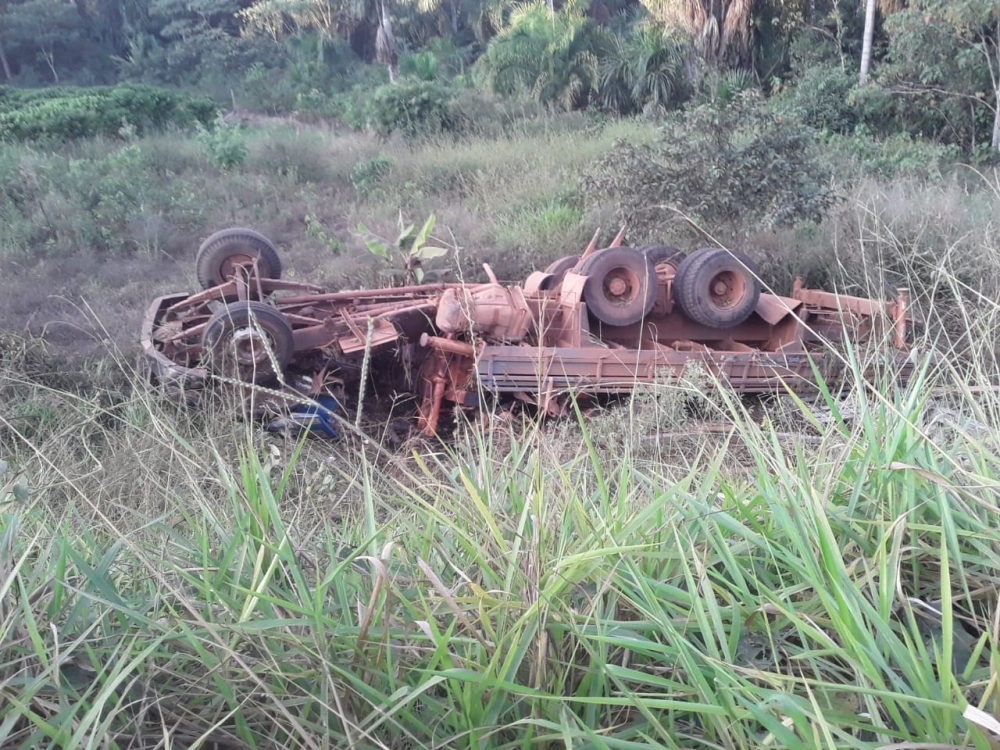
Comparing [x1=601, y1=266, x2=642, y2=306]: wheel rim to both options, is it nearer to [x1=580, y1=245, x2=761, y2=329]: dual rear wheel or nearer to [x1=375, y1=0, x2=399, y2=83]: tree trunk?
[x1=580, y1=245, x2=761, y2=329]: dual rear wheel

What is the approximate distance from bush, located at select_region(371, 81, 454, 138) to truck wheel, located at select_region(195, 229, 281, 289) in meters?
12.8

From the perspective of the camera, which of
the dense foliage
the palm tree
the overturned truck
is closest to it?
the overturned truck

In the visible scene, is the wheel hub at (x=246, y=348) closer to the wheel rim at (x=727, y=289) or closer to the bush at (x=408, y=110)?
the wheel rim at (x=727, y=289)

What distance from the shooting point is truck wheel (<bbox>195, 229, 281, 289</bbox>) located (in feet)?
24.2

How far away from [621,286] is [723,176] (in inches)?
145

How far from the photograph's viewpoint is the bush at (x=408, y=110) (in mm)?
19688

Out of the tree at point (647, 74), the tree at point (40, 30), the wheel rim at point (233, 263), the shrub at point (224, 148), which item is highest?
the tree at point (40, 30)

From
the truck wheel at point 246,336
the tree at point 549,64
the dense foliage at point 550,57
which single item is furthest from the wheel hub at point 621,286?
the tree at point 549,64

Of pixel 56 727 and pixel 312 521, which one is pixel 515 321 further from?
pixel 56 727

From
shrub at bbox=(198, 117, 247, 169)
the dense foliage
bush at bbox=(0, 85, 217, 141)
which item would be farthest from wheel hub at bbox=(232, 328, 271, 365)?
bush at bbox=(0, 85, 217, 141)

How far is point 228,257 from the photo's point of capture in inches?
292

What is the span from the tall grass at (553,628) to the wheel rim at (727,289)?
451cm

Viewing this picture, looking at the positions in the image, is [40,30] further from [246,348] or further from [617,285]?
[617,285]

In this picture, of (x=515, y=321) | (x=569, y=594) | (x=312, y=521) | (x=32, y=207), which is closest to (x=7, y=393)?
(x=515, y=321)
